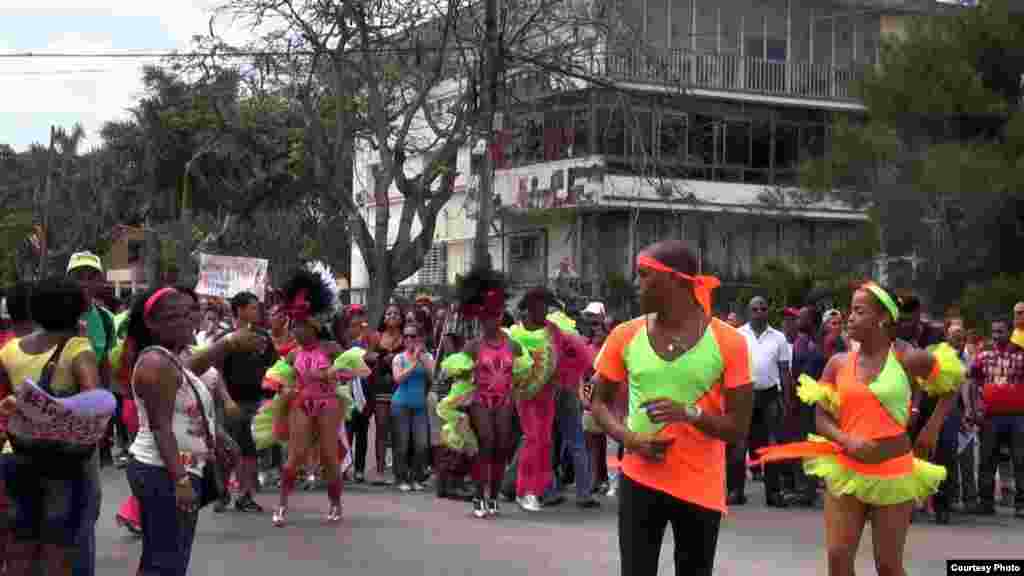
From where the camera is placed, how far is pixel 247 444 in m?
14.4

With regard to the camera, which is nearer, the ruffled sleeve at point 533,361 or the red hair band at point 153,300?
the red hair band at point 153,300

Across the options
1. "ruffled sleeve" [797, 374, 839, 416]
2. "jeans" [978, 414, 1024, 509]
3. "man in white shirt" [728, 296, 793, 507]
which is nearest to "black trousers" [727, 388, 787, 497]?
"man in white shirt" [728, 296, 793, 507]

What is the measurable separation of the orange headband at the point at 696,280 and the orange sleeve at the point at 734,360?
0.46 feet

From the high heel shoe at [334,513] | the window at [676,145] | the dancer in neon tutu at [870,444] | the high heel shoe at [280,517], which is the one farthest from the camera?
the window at [676,145]

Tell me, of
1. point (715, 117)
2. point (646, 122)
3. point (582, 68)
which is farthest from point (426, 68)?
point (715, 117)

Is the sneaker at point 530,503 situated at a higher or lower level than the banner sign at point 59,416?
lower

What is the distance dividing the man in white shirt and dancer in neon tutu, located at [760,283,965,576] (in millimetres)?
7257

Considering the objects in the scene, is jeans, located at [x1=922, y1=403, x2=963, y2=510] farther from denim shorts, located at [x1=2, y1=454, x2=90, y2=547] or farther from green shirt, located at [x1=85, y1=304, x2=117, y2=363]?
denim shorts, located at [x1=2, y1=454, x2=90, y2=547]

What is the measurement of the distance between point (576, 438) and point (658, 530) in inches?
342

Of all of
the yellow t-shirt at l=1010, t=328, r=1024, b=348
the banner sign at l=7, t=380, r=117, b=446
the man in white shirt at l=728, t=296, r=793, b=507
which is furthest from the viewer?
the man in white shirt at l=728, t=296, r=793, b=507

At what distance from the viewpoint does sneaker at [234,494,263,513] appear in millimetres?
13891

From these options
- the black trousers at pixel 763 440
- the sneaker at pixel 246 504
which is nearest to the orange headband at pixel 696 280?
the sneaker at pixel 246 504

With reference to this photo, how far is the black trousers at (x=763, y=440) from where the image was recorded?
15.2 meters

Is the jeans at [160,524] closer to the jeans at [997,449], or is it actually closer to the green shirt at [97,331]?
the green shirt at [97,331]
